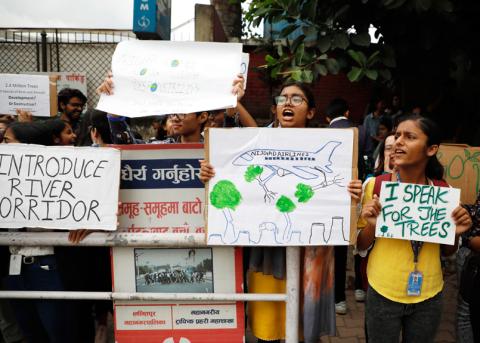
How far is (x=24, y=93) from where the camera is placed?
475cm

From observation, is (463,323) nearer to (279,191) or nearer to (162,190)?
(279,191)

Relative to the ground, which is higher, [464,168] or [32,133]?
[32,133]

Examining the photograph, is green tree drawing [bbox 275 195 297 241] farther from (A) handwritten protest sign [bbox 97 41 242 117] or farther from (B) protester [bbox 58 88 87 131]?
(B) protester [bbox 58 88 87 131]

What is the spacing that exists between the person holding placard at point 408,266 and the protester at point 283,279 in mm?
252

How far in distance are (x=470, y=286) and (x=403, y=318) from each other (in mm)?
531

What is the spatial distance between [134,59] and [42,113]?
282cm

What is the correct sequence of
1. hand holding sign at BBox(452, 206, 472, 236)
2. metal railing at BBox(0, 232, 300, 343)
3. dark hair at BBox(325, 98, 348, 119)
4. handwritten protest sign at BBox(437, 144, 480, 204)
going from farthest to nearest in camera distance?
dark hair at BBox(325, 98, 348, 119)
handwritten protest sign at BBox(437, 144, 480, 204)
metal railing at BBox(0, 232, 300, 343)
hand holding sign at BBox(452, 206, 472, 236)

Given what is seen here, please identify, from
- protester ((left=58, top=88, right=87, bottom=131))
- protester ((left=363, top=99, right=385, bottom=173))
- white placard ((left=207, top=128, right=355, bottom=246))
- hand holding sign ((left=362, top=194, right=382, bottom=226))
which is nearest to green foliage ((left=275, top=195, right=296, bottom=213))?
white placard ((left=207, top=128, right=355, bottom=246))

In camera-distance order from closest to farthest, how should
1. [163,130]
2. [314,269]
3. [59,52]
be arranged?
[314,269] < [163,130] < [59,52]

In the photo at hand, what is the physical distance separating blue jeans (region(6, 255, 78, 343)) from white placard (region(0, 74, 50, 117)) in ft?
8.74

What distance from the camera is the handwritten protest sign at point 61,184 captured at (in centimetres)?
240

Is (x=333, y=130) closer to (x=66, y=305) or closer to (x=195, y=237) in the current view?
(x=195, y=237)

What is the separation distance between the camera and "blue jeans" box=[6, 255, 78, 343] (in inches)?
99.9

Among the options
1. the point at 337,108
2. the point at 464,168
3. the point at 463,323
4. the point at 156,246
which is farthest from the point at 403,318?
the point at 337,108
